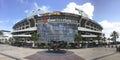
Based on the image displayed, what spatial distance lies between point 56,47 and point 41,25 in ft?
141

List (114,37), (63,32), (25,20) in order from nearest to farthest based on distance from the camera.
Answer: (63,32)
(25,20)
(114,37)

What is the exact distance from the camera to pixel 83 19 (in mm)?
90312

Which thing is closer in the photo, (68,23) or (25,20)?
(68,23)

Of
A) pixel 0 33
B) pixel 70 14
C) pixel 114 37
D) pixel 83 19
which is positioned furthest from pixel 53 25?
pixel 0 33

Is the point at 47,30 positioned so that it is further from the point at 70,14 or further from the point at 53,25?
the point at 70,14

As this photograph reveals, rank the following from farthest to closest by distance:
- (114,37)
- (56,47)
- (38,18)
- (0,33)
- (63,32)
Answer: (0,33), (114,37), (38,18), (63,32), (56,47)

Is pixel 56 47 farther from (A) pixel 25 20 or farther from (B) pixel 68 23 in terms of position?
(A) pixel 25 20

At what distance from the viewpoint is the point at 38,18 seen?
8688 cm

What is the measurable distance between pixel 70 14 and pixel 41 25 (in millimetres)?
16842

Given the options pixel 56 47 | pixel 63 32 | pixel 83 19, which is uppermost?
pixel 83 19

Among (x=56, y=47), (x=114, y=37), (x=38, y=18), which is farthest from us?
(x=114, y=37)

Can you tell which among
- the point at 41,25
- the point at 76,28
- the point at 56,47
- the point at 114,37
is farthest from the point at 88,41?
the point at 56,47

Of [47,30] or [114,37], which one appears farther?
[114,37]

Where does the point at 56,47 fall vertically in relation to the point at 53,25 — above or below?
below
